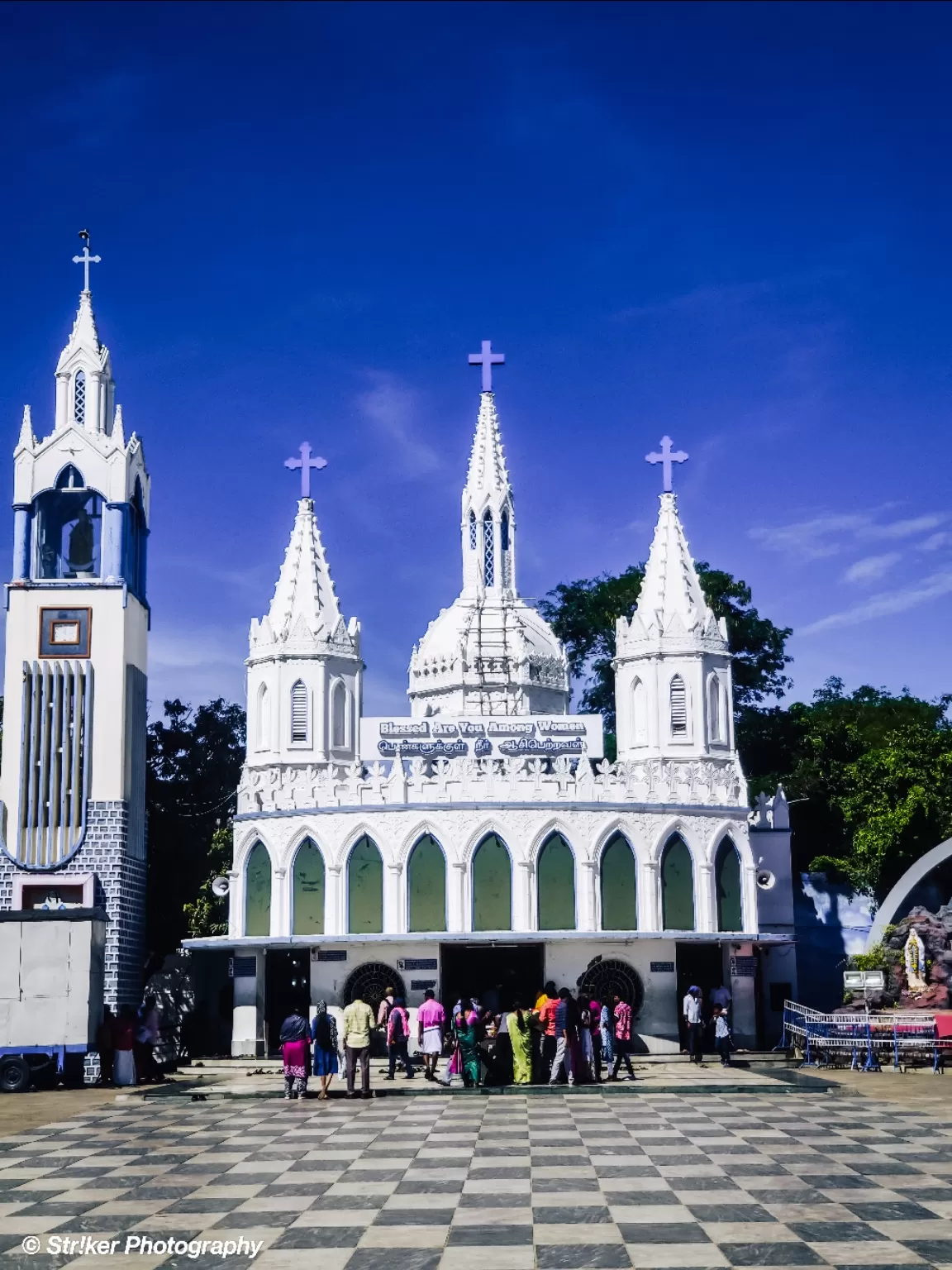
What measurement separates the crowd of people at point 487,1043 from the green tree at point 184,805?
40.4ft

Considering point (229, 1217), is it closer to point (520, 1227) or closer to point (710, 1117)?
point (520, 1227)

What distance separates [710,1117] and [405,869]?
15170mm

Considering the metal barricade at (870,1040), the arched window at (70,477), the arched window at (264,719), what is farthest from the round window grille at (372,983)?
the arched window at (70,477)

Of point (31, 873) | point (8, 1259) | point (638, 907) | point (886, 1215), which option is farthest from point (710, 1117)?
point (31, 873)

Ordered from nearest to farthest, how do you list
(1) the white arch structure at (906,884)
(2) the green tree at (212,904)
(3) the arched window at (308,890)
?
(3) the arched window at (308,890)
(1) the white arch structure at (906,884)
(2) the green tree at (212,904)

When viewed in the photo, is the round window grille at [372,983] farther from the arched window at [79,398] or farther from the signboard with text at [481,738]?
the arched window at [79,398]

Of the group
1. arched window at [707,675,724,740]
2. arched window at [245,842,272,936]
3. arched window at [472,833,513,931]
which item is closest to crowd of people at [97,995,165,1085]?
arched window at [245,842,272,936]

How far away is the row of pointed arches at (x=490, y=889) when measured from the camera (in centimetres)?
3419

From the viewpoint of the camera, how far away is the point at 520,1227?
39.1 feet

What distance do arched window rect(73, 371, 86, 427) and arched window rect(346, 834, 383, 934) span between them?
43.1 ft

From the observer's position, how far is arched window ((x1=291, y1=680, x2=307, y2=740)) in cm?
3847

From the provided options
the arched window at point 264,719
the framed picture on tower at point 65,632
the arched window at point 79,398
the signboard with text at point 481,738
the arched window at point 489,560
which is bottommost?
the signboard with text at point 481,738

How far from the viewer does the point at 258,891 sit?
35750mm

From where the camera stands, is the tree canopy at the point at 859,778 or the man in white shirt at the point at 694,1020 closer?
the man in white shirt at the point at 694,1020
